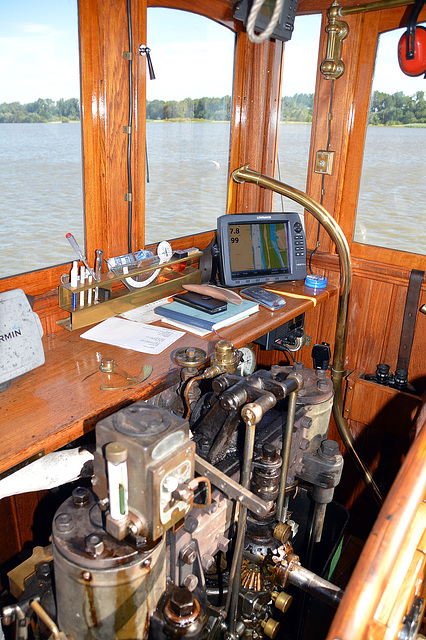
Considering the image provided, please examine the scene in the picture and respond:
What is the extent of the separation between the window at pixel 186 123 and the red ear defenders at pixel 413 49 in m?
0.91

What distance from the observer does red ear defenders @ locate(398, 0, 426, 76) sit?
2084 millimetres

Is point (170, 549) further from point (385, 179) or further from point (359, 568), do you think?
point (385, 179)

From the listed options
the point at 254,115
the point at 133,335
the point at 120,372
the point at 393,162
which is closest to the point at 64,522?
the point at 120,372

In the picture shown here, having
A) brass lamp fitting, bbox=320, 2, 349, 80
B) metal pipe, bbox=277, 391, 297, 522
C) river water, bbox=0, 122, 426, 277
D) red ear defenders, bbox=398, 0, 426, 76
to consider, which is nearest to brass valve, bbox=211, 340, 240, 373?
metal pipe, bbox=277, 391, 297, 522

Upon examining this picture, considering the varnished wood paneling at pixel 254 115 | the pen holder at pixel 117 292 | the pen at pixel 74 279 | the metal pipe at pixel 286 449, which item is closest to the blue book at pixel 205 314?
the pen holder at pixel 117 292

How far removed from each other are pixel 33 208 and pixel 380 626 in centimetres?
175

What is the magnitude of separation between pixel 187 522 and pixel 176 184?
190cm

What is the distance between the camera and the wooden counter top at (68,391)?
4.46 feet

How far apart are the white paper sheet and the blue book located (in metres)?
0.09

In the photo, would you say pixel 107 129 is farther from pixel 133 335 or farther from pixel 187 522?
pixel 187 522

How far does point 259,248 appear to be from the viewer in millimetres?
2590

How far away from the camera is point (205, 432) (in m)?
1.29

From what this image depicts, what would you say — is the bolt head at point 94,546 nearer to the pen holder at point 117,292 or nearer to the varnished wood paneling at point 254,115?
the pen holder at point 117,292

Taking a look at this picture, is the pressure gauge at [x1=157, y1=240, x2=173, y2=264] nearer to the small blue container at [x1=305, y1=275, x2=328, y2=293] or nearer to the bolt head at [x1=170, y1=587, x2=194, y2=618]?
the small blue container at [x1=305, y1=275, x2=328, y2=293]
